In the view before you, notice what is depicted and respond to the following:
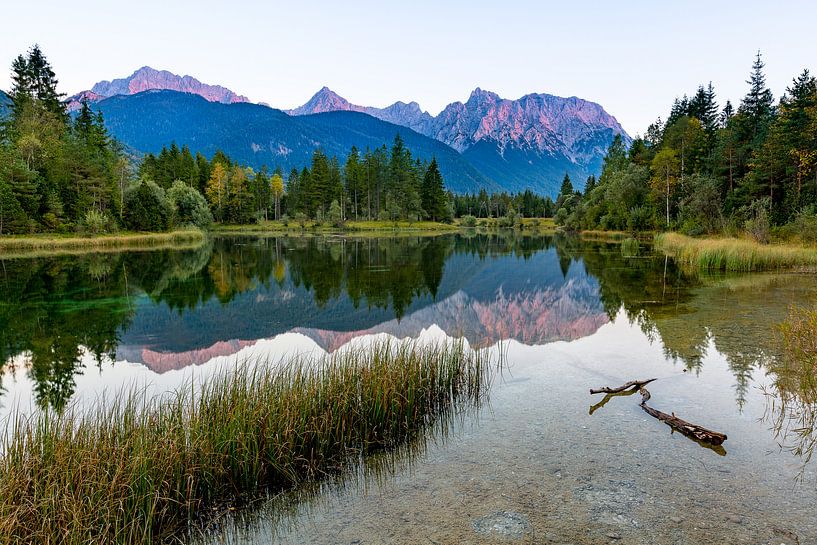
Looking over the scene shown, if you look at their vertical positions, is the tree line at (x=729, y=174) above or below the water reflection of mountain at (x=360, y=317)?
above

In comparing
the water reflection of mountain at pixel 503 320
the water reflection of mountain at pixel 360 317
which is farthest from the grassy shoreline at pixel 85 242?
the water reflection of mountain at pixel 503 320

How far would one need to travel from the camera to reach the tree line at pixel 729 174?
40.9m

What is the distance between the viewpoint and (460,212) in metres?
168

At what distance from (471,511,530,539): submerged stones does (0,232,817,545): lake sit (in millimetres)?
25

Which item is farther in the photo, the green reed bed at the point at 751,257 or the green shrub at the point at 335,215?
the green shrub at the point at 335,215

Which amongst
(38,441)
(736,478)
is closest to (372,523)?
(38,441)

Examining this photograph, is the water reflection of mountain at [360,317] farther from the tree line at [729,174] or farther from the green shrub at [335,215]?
the green shrub at [335,215]

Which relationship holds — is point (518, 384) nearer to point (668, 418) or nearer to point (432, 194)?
point (668, 418)

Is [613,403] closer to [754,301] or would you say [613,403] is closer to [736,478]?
[736,478]

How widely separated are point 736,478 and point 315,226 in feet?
336

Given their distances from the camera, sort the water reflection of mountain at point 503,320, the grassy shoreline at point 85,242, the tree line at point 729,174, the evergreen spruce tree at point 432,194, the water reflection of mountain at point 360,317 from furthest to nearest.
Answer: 1. the evergreen spruce tree at point 432,194
2. the grassy shoreline at point 85,242
3. the tree line at point 729,174
4. the water reflection of mountain at point 503,320
5. the water reflection of mountain at point 360,317

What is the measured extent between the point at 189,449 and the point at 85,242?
205 ft

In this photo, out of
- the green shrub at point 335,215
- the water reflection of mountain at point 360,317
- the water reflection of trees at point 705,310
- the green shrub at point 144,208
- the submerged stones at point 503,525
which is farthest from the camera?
the green shrub at point 335,215

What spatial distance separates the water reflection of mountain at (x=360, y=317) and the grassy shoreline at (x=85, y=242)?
38.1m
